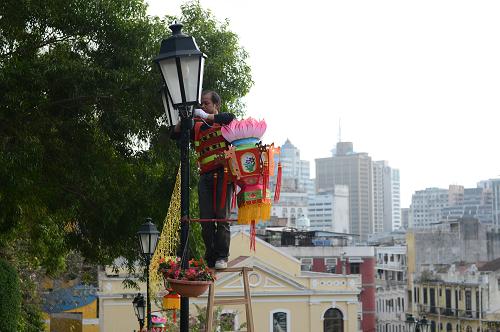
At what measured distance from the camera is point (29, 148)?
1159 centimetres

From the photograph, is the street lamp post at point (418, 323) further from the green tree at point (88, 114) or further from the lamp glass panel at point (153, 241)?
the lamp glass panel at point (153, 241)

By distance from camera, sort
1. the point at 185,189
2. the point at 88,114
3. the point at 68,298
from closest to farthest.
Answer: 1. the point at 185,189
2. the point at 88,114
3. the point at 68,298

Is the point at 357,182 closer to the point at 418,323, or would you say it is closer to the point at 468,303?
the point at 468,303

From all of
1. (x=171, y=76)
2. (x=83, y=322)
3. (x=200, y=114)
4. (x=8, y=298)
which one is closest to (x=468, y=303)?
(x=83, y=322)

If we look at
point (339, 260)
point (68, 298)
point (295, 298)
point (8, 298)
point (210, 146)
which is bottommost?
point (295, 298)

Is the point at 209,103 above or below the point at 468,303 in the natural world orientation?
above

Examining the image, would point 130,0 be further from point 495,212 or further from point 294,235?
point 495,212

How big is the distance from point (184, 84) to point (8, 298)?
6.58 metres

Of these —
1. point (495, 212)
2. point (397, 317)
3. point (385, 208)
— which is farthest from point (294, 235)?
point (385, 208)

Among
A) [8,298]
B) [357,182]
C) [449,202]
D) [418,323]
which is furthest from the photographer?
[357,182]

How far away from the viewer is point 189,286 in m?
6.60

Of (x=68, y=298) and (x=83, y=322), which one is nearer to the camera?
(x=68, y=298)

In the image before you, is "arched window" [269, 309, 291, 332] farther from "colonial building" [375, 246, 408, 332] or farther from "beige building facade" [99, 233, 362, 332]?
"colonial building" [375, 246, 408, 332]

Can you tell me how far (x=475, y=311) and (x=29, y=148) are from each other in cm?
3841
